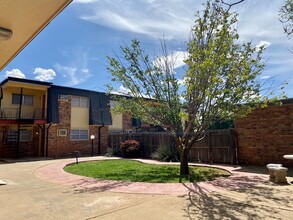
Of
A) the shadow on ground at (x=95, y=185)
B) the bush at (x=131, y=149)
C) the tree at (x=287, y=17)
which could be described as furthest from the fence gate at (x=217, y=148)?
the tree at (x=287, y=17)

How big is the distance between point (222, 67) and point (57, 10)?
7874mm

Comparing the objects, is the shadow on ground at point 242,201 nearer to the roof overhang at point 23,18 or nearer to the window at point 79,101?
the roof overhang at point 23,18

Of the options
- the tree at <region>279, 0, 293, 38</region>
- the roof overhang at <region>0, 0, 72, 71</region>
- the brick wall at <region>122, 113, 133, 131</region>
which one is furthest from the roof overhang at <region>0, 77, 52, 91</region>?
the tree at <region>279, 0, 293, 38</region>

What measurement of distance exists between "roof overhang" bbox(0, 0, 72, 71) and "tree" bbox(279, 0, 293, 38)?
5.52 metres

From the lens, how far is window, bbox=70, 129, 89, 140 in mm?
21812

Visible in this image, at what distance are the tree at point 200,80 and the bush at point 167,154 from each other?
3.93 m

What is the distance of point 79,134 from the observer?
2225 cm

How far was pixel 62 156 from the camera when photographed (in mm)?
20578

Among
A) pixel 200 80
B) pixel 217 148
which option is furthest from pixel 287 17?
pixel 217 148

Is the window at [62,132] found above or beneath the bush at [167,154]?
above

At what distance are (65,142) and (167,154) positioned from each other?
34.5ft

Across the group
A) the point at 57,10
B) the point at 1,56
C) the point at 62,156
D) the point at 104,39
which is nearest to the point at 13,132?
the point at 62,156

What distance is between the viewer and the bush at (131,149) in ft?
60.4

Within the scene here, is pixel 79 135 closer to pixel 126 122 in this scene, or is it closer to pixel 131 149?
pixel 126 122
